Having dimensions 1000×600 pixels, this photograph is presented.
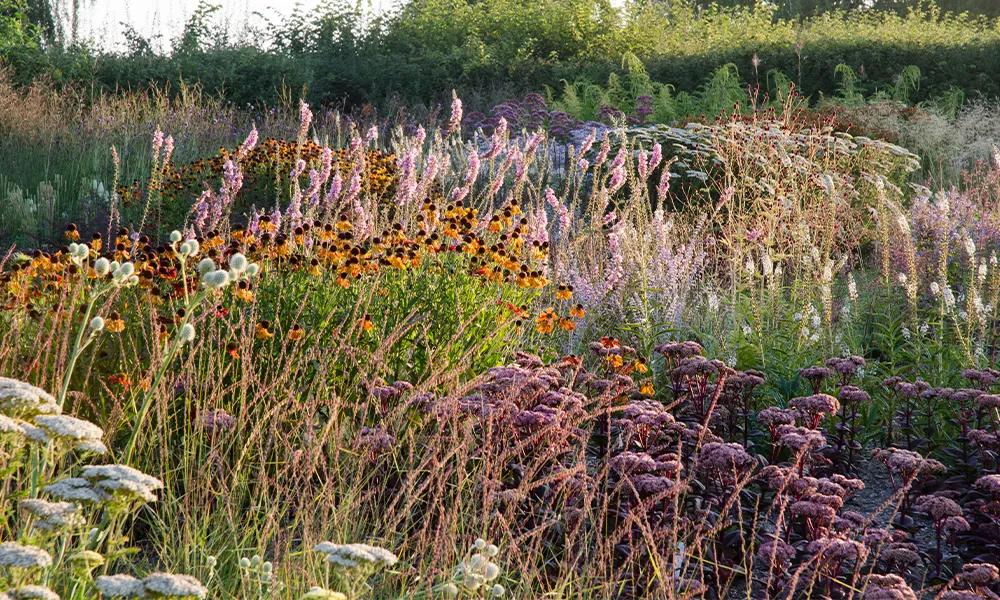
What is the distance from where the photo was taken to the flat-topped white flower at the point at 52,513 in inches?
73.5

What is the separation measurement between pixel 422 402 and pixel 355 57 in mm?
16334

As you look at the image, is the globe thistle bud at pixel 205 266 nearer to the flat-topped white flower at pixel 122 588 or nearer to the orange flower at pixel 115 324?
the flat-topped white flower at pixel 122 588

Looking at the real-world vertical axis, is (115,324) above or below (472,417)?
Result: above

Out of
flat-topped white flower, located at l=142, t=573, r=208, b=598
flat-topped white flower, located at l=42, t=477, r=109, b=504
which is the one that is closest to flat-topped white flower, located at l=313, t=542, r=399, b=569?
flat-topped white flower, located at l=142, t=573, r=208, b=598

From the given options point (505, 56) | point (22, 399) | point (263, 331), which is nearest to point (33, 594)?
point (22, 399)

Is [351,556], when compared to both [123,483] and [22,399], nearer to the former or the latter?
[123,483]

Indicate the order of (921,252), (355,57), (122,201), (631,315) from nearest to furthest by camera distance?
(631,315)
(921,252)
(122,201)
(355,57)

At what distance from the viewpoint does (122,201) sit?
903 centimetres

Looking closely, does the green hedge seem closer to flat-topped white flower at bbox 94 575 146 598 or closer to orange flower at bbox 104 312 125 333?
orange flower at bbox 104 312 125 333

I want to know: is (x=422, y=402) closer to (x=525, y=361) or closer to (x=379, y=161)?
(x=525, y=361)

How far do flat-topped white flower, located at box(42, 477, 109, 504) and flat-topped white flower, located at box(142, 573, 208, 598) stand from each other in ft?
0.95

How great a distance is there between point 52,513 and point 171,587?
0.37m

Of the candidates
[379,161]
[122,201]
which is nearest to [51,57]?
[122,201]

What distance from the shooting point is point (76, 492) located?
194cm
